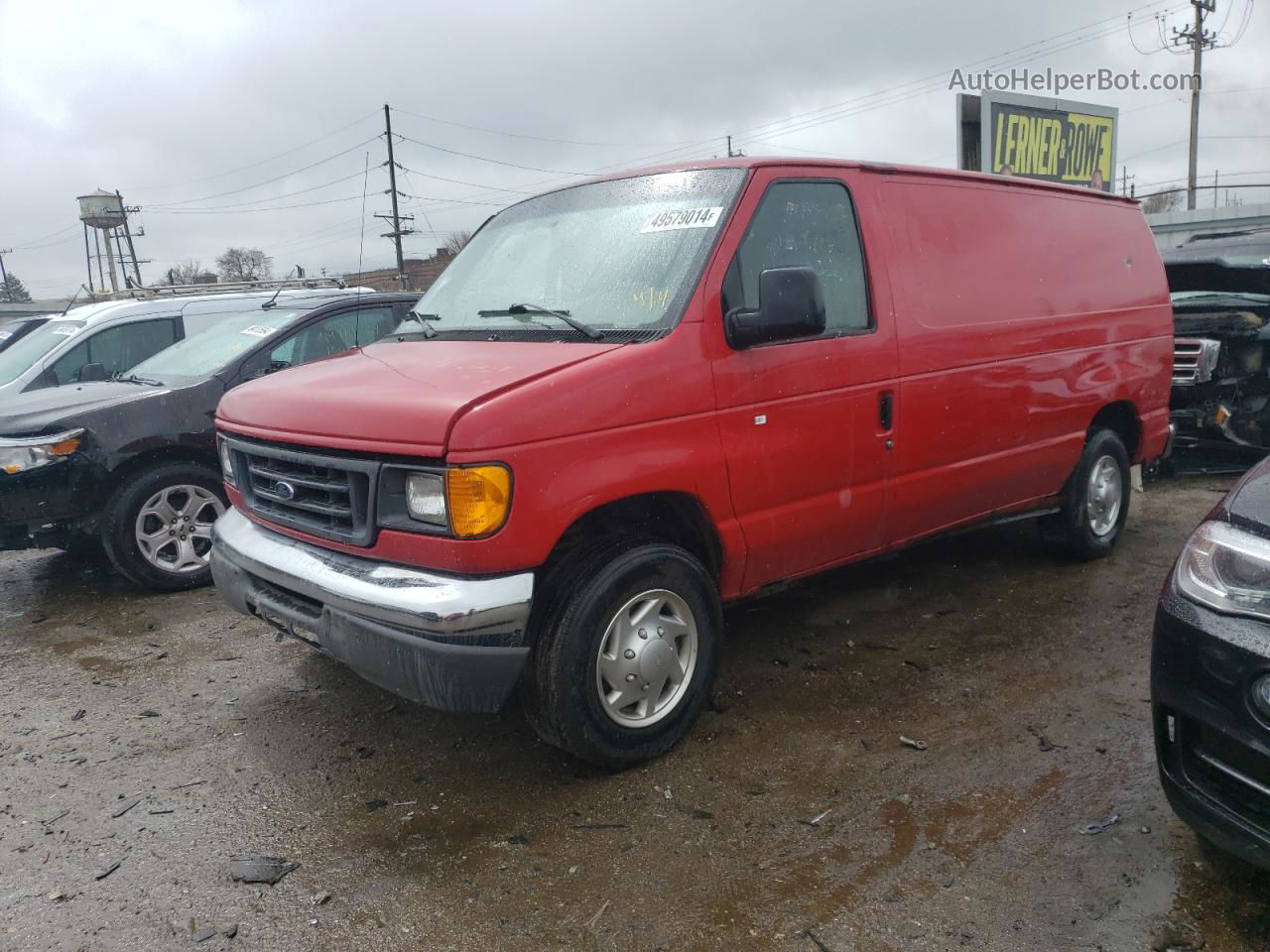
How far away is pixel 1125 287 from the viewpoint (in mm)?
5402

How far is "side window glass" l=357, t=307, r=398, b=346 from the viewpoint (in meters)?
6.61

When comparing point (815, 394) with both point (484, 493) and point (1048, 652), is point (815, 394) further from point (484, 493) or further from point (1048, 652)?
point (1048, 652)

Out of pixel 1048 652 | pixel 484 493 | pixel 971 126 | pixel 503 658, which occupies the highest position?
pixel 971 126

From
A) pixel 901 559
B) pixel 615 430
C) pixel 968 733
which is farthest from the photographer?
pixel 901 559

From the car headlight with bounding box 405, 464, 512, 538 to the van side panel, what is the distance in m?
1.97

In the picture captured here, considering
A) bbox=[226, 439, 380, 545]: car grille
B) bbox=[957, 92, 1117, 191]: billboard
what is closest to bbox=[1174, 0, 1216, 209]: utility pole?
bbox=[957, 92, 1117, 191]: billboard

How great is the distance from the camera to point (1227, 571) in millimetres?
2412

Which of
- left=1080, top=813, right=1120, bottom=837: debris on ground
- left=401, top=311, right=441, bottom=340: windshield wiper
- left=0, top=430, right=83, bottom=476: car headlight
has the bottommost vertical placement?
left=1080, top=813, right=1120, bottom=837: debris on ground

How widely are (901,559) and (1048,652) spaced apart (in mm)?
1548

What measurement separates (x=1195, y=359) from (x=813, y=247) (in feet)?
15.8

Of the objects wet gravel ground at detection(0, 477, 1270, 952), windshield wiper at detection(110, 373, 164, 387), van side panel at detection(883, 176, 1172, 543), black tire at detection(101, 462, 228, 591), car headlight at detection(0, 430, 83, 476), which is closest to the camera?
wet gravel ground at detection(0, 477, 1270, 952)

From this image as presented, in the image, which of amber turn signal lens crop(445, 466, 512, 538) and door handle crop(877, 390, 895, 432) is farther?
door handle crop(877, 390, 895, 432)

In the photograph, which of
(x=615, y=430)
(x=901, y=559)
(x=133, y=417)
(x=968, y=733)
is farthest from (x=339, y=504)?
(x=901, y=559)

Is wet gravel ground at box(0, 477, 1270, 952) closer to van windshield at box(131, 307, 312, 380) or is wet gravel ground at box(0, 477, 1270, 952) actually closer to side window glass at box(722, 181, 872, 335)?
side window glass at box(722, 181, 872, 335)
